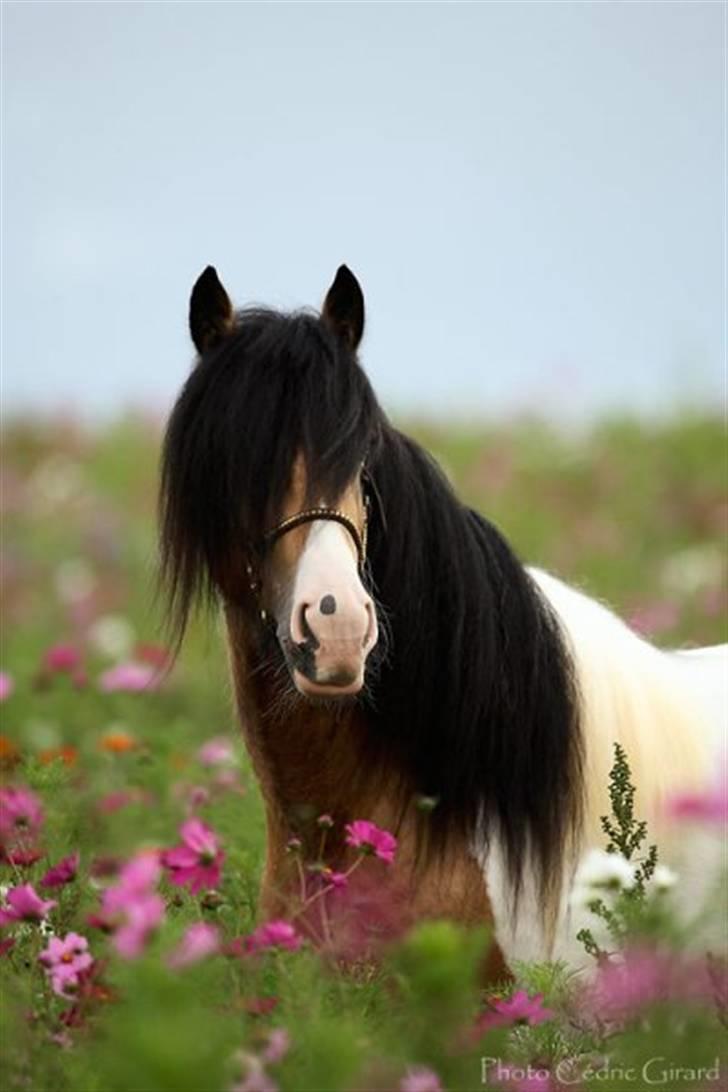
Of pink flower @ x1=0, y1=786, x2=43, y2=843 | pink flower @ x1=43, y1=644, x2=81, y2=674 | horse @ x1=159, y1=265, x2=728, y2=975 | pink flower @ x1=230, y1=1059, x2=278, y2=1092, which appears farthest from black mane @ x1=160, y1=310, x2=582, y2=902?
pink flower @ x1=43, y1=644, x2=81, y2=674

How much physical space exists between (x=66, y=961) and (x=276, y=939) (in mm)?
385

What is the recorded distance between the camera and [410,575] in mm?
3891

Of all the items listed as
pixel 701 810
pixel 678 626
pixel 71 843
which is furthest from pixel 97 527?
pixel 701 810

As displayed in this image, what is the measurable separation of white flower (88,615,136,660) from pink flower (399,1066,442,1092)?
256 inches

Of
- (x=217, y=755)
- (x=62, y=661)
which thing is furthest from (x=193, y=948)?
(x=62, y=661)

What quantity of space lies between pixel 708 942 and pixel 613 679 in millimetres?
553

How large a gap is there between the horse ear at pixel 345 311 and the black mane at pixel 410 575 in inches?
2.1

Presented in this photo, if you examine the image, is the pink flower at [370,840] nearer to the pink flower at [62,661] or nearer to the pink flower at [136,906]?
the pink flower at [136,906]

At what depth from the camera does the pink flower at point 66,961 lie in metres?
3.04

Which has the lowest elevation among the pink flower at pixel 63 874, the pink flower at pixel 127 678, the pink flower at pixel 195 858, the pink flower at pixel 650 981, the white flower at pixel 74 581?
the pink flower at pixel 650 981

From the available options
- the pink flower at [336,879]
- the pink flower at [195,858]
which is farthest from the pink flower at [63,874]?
the pink flower at [336,879]

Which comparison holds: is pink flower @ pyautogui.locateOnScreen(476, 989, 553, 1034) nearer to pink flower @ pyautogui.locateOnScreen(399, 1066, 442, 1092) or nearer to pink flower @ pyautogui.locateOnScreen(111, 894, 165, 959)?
pink flower @ pyautogui.locateOnScreen(399, 1066, 442, 1092)

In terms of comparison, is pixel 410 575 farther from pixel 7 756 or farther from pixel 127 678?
pixel 127 678

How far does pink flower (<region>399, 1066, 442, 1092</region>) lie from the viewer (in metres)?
2.66
